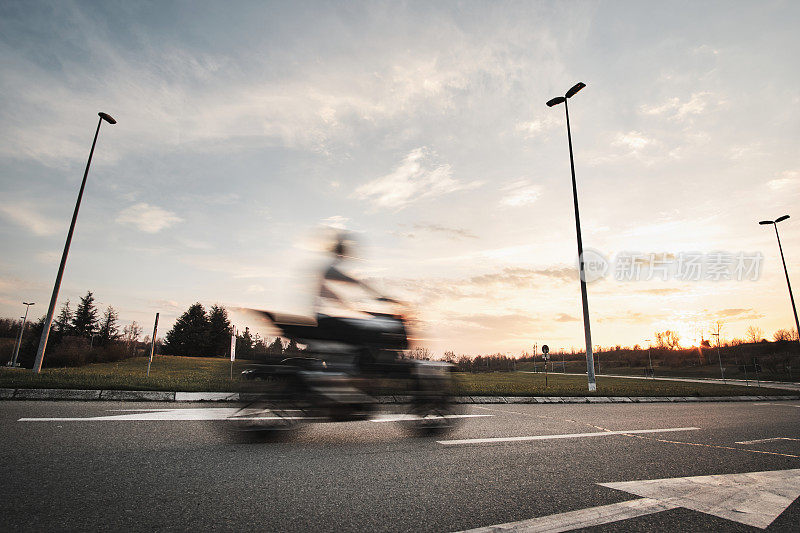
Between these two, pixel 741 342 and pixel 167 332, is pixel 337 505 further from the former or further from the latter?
pixel 741 342

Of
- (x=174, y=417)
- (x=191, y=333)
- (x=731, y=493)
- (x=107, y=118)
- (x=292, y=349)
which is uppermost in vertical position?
(x=107, y=118)

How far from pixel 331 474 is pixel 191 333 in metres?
75.0

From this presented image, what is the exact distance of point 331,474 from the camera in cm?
337

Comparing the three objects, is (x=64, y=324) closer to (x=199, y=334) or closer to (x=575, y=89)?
(x=199, y=334)

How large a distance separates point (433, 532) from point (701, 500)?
2.11 metres

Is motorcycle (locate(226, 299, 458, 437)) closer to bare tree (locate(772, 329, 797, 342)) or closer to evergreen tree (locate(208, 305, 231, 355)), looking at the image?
evergreen tree (locate(208, 305, 231, 355))

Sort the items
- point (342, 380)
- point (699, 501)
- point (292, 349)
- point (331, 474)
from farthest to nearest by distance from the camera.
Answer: point (292, 349), point (342, 380), point (331, 474), point (699, 501)

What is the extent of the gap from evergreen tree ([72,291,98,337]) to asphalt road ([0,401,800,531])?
7311 centimetres

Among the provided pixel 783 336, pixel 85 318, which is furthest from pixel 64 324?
pixel 783 336

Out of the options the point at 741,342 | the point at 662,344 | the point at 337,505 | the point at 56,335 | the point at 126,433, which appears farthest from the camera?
the point at 662,344

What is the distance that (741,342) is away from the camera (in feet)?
301

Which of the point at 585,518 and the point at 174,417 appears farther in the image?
the point at 174,417

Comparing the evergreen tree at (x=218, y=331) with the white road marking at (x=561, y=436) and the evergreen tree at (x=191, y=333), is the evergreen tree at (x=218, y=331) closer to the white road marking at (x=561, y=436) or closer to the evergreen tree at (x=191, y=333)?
the evergreen tree at (x=191, y=333)

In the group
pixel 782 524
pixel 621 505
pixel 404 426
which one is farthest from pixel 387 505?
pixel 404 426
